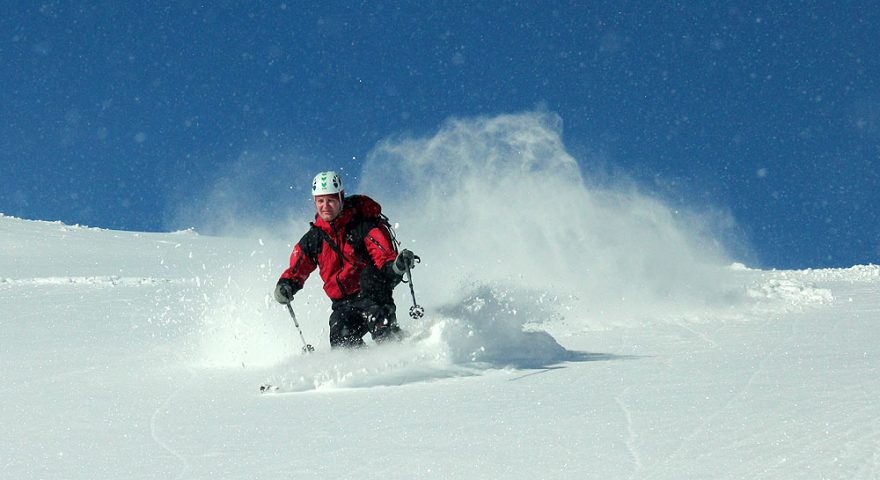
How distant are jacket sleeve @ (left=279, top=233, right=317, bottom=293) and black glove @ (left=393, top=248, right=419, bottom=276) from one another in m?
1.03

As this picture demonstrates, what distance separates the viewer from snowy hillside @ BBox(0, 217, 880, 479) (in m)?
4.07

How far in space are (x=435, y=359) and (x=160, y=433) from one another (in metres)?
2.49

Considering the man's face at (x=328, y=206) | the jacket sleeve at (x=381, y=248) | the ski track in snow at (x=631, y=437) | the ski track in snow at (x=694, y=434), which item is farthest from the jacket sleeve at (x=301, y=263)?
the ski track in snow at (x=694, y=434)

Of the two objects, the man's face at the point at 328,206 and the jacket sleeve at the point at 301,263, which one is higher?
the man's face at the point at 328,206

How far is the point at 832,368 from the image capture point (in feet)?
20.9

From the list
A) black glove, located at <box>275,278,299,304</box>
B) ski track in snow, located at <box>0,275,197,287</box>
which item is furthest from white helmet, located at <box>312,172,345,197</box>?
ski track in snow, located at <box>0,275,197,287</box>

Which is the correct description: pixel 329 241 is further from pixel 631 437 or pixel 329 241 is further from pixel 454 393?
pixel 631 437

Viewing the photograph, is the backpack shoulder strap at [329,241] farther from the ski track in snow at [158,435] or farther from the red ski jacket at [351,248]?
the ski track in snow at [158,435]

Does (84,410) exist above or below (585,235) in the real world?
below

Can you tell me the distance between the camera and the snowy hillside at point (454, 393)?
13.4ft

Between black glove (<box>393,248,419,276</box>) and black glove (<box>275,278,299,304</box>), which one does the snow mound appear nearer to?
black glove (<box>393,248,419,276</box>)

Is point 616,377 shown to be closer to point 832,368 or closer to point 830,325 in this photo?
point 832,368

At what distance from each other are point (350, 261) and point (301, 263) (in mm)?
495

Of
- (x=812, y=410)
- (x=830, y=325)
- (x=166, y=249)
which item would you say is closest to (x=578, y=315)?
(x=830, y=325)
